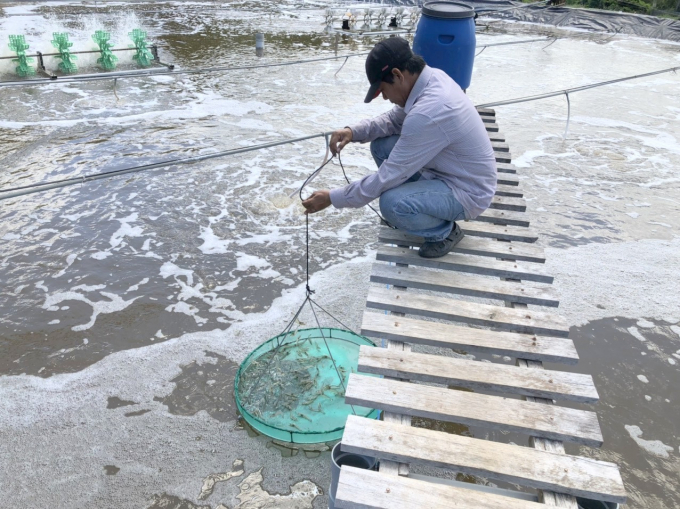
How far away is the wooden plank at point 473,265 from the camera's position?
3.13 m

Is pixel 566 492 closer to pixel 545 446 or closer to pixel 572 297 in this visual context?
pixel 545 446

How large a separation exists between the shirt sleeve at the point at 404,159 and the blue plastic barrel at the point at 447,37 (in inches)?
104

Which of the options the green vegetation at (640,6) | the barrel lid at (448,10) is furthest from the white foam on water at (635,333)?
the green vegetation at (640,6)

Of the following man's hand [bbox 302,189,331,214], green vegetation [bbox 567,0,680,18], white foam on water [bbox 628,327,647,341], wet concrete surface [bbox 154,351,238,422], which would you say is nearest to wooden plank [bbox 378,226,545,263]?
man's hand [bbox 302,189,331,214]

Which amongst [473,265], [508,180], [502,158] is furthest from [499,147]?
[473,265]

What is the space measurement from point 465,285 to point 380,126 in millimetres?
1306

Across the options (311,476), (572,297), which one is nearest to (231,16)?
(572,297)

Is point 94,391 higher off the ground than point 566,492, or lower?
lower

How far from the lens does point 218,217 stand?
5.29 m

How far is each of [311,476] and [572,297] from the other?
271 centimetres

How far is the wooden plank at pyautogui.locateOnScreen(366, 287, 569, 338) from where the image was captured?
2707 mm

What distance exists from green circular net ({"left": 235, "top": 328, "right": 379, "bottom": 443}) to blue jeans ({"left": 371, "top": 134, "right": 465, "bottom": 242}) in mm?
844

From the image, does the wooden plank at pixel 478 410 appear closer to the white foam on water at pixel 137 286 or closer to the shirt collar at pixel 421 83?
the shirt collar at pixel 421 83

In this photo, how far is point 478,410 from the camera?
85.7 inches
